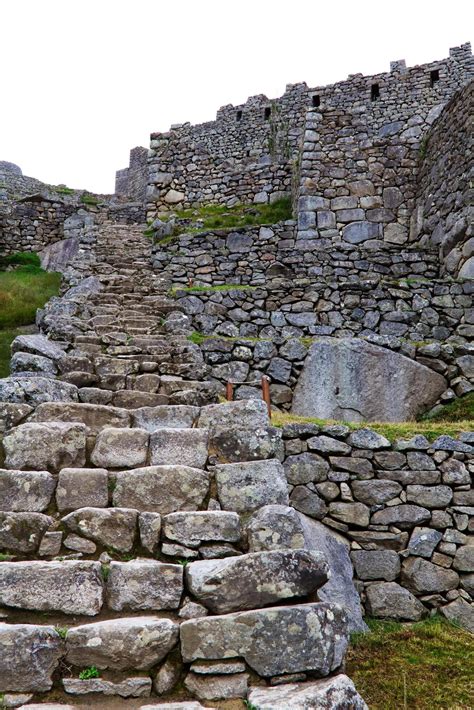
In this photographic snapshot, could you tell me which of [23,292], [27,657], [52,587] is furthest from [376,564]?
[23,292]

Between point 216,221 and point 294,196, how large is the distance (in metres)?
2.08

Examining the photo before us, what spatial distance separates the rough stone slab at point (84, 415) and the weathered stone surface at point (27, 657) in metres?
1.78

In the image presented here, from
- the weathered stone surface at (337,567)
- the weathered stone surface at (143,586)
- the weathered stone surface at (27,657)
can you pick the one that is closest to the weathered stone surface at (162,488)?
the weathered stone surface at (143,586)

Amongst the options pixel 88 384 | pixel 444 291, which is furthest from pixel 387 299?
pixel 88 384

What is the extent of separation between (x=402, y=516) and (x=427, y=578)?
65cm

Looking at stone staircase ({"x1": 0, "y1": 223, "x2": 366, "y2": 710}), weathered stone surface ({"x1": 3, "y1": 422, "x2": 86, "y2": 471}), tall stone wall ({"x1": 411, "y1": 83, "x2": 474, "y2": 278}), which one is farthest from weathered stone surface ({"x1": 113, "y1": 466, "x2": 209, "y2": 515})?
tall stone wall ({"x1": 411, "y1": 83, "x2": 474, "y2": 278})

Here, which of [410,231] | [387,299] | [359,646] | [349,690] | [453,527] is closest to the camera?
[349,690]

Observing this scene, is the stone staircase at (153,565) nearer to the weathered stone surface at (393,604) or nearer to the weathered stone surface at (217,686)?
the weathered stone surface at (217,686)

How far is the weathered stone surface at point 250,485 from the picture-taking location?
3580 millimetres

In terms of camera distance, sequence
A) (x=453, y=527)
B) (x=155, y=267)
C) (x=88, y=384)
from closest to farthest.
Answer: (x=88, y=384)
(x=453, y=527)
(x=155, y=267)

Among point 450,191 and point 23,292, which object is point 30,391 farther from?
point 450,191

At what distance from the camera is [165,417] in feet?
14.7

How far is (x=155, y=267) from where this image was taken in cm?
1195

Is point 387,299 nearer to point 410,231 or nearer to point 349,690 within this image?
point 410,231
